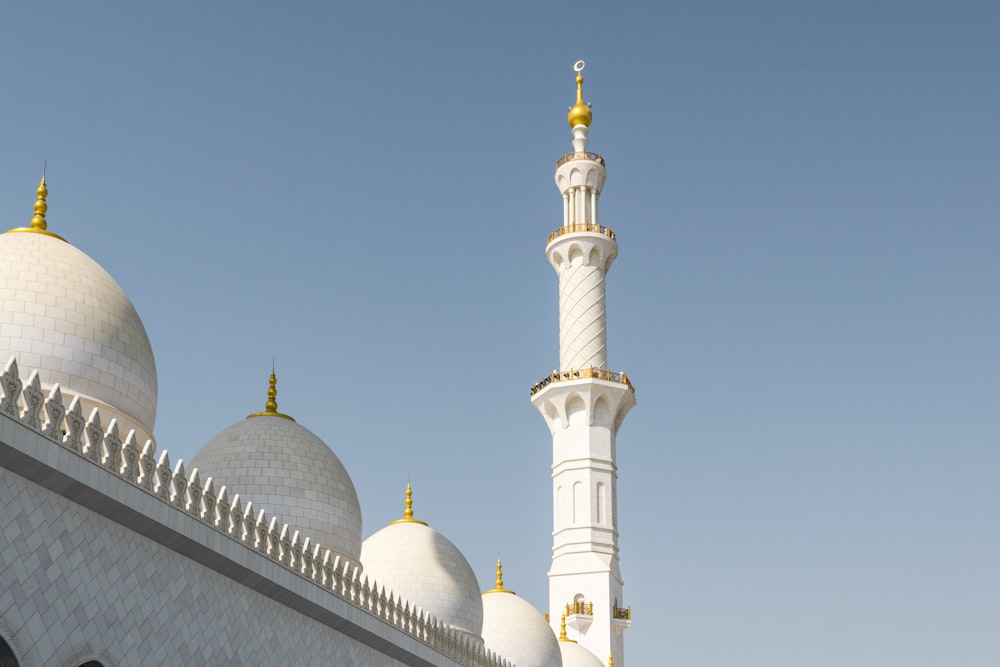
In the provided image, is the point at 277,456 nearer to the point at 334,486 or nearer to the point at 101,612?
the point at 334,486

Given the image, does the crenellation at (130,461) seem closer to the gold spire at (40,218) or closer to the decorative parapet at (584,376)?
the gold spire at (40,218)

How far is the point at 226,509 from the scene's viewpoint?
614 inches

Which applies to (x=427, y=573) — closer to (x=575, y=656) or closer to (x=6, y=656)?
(x=575, y=656)

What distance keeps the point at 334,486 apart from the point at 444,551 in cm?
482

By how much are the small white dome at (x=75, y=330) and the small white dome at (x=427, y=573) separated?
8595 millimetres

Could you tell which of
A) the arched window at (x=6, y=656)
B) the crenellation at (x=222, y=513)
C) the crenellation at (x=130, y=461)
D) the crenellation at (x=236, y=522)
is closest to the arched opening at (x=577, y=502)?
the crenellation at (x=236, y=522)

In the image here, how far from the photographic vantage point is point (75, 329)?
1538 cm

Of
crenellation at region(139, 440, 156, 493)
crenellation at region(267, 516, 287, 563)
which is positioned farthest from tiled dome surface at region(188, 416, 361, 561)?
crenellation at region(139, 440, 156, 493)

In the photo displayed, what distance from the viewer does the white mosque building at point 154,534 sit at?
1212 cm

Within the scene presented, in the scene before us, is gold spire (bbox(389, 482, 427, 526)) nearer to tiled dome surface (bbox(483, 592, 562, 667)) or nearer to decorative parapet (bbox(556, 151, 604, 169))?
tiled dome surface (bbox(483, 592, 562, 667))

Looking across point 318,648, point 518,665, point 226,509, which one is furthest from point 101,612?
point 518,665

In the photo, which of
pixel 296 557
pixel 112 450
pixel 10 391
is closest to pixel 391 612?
pixel 296 557

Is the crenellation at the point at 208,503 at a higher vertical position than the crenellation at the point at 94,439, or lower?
higher

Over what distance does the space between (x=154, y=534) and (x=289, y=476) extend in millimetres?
6421
